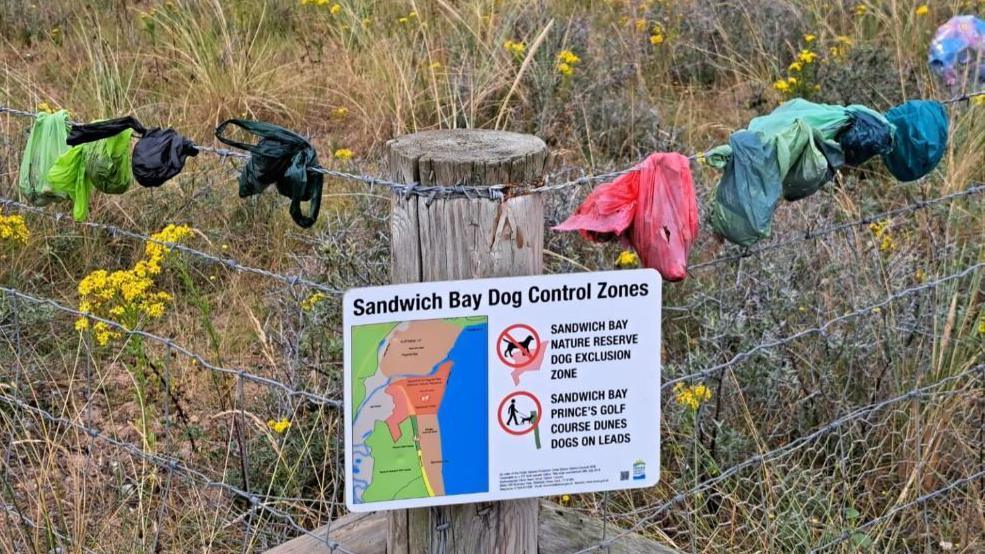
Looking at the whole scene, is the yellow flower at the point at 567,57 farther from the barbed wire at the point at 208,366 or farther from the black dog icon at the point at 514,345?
the black dog icon at the point at 514,345

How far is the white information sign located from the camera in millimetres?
1678

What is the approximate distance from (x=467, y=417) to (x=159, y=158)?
2.61 ft

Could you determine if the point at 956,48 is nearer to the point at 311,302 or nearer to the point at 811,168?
the point at 311,302

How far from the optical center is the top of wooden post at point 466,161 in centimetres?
168

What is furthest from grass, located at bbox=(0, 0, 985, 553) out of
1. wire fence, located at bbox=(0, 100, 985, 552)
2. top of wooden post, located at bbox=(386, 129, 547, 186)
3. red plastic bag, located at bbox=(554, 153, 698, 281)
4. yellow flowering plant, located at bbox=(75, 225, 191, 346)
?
top of wooden post, located at bbox=(386, 129, 547, 186)

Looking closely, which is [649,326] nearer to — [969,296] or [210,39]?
[969,296]

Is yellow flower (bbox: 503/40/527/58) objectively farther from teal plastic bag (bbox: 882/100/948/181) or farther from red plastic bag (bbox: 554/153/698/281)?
red plastic bag (bbox: 554/153/698/281)

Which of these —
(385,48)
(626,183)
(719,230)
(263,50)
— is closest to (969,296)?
(719,230)

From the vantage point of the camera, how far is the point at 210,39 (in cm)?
557

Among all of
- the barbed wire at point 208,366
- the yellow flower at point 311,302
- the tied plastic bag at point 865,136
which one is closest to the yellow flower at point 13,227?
the barbed wire at point 208,366

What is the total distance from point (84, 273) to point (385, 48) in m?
1.98

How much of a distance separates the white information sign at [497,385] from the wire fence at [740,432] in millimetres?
1033

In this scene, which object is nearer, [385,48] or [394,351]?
[394,351]

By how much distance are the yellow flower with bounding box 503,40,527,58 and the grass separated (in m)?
0.06
